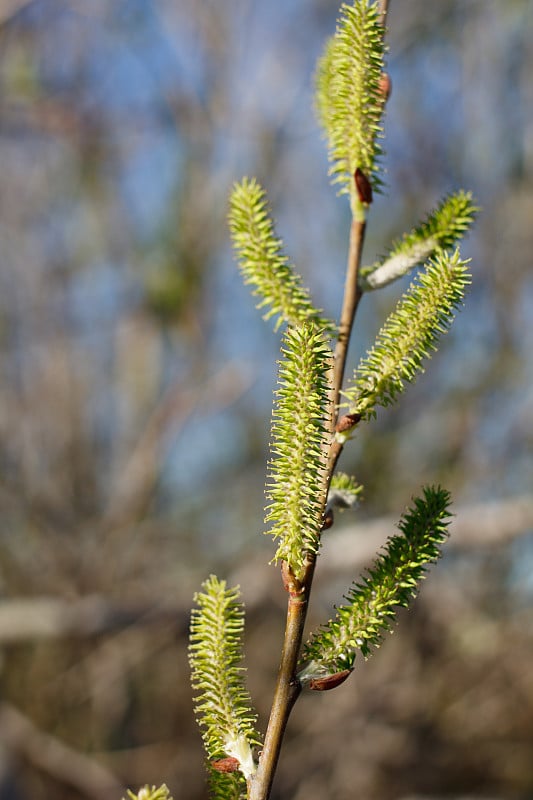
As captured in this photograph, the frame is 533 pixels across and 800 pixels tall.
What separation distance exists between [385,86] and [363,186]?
5.5 inches

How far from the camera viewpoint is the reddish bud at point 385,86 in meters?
0.89

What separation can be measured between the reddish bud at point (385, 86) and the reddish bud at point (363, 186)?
10 centimetres

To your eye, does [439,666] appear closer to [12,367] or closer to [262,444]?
[262,444]

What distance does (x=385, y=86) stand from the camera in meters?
0.92

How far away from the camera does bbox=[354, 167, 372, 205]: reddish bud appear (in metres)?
0.88

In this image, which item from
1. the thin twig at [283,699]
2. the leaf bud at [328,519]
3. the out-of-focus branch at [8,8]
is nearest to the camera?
the thin twig at [283,699]

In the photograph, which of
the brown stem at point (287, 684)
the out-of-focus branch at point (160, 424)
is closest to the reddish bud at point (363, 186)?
Result: the brown stem at point (287, 684)

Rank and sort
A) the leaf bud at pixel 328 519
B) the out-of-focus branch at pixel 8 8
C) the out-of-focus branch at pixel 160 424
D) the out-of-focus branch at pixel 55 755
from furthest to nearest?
the out-of-focus branch at pixel 160 424, the out-of-focus branch at pixel 55 755, the out-of-focus branch at pixel 8 8, the leaf bud at pixel 328 519

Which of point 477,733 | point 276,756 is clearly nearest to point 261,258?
point 276,756

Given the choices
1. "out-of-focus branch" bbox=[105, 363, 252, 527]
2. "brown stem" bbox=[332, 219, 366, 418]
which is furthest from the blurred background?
"brown stem" bbox=[332, 219, 366, 418]

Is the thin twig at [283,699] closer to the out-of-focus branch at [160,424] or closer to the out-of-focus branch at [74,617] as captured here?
the out-of-focus branch at [74,617]

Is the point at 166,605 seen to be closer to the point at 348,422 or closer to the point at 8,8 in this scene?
the point at 348,422

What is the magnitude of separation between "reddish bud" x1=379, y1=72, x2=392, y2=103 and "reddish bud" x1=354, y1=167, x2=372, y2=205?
0.10 meters

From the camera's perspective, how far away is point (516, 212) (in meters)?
4.46
